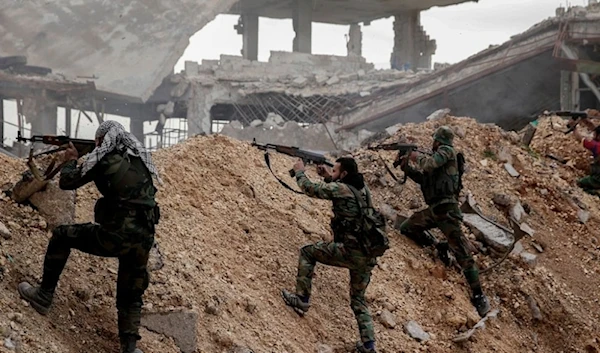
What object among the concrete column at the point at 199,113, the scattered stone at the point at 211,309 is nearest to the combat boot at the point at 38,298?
the scattered stone at the point at 211,309

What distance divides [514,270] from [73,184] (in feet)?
16.4

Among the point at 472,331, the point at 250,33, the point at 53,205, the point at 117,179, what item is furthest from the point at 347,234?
the point at 250,33

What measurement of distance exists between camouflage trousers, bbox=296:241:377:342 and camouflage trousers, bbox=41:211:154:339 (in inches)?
63.4

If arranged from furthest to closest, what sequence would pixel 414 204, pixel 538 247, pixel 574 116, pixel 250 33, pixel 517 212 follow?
pixel 250 33
pixel 574 116
pixel 517 212
pixel 414 204
pixel 538 247

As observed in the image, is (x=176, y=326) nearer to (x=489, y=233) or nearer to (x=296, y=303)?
(x=296, y=303)

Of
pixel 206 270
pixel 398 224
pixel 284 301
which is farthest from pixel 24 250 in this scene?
pixel 398 224

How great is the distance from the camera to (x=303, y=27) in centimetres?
2577

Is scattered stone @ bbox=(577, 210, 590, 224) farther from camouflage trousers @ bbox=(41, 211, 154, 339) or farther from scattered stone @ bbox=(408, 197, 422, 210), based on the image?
camouflage trousers @ bbox=(41, 211, 154, 339)

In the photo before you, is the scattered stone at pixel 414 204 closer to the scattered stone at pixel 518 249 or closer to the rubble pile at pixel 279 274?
the rubble pile at pixel 279 274

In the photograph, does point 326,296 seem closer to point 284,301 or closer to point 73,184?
point 284,301

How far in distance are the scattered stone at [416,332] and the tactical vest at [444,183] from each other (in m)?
1.14

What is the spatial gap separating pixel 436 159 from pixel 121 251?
3.28m

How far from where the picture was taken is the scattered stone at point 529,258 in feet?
24.6

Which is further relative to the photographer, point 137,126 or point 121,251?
point 137,126
